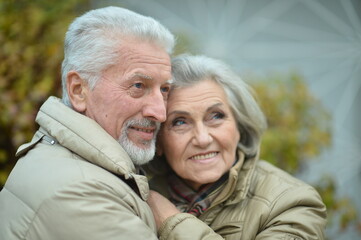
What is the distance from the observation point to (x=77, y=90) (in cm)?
250

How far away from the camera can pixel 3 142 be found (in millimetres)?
3691

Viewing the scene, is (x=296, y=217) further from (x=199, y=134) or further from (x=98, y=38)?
(x=98, y=38)

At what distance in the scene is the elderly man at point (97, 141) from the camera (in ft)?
6.10

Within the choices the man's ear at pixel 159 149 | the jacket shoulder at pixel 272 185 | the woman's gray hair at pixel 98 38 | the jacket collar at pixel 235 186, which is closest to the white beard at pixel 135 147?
the woman's gray hair at pixel 98 38

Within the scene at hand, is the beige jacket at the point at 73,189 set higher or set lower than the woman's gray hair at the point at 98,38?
lower

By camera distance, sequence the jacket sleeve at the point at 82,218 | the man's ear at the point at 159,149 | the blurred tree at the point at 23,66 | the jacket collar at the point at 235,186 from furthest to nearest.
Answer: the blurred tree at the point at 23,66 < the man's ear at the point at 159,149 < the jacket collar at the point at 235,186 < the jacket sleeve at the point at 82,218

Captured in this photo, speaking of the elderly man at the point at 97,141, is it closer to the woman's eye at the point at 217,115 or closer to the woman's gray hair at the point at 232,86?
the woman's gray hair at the point at 232,86

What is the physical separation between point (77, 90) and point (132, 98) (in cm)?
33

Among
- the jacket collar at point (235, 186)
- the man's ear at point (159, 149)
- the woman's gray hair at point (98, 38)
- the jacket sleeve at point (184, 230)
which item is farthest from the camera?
the man's ear at point (159, 149)

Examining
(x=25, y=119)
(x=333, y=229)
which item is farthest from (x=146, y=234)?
(x=333, y=229)

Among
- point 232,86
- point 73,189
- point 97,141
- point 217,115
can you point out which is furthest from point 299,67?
point 73,189

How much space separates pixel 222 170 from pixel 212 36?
3.40 meters

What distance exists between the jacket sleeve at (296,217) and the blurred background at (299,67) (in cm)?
190

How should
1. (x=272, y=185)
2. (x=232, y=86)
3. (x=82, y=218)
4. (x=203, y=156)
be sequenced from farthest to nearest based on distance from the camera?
(x=232, y=86) < (x=203, y=156) < (x=272, y=185) < (x=82, y=218)
